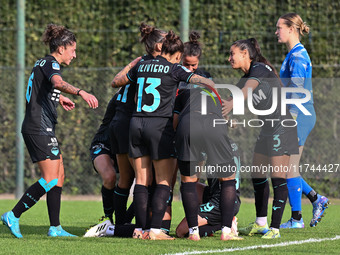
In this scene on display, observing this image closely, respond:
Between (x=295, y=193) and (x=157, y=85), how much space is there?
7.22ft

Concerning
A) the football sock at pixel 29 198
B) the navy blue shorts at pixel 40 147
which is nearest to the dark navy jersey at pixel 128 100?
the navy blue shorts at pixel 40 147

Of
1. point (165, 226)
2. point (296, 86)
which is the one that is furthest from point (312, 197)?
point (165, 226)

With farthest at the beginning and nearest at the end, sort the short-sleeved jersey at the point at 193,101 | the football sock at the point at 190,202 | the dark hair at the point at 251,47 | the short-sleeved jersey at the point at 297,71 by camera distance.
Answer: the short-sleeved jersey at the point at 297,71 → the dark hair at the point at 251,47 → the short-sleeved jersey at the point at 193,101 → the football sock at the point at 190,202

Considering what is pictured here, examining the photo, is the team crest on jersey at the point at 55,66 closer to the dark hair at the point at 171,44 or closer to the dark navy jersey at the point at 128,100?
the dark navy jersey at the point at 128,100

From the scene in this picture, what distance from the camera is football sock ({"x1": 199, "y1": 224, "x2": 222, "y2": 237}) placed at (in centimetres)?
670

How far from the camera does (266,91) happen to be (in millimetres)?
6641

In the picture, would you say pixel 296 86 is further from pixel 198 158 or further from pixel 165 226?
pixel 165 226

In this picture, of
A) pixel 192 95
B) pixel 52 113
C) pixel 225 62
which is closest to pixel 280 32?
pixel 192 95

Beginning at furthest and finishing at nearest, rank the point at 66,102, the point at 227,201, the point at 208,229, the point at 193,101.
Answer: the point at 66,102
the point at 208,229
the point at 193,101
the point at 227,201

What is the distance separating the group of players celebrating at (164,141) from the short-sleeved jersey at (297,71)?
0.56 meters

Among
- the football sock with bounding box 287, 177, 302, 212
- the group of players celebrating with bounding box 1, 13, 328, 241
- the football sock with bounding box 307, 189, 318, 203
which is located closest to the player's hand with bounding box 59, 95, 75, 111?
the group of players celebrating with bounding box 1, 13, 328, 241

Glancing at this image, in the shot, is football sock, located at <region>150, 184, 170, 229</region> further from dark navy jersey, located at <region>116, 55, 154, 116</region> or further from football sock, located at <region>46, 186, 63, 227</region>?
football sock, located at <region>46, 186, 63, 227</region>

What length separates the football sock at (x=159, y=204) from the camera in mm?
6371

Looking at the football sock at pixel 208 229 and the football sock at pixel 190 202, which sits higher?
the football sock at pixel 190 202
